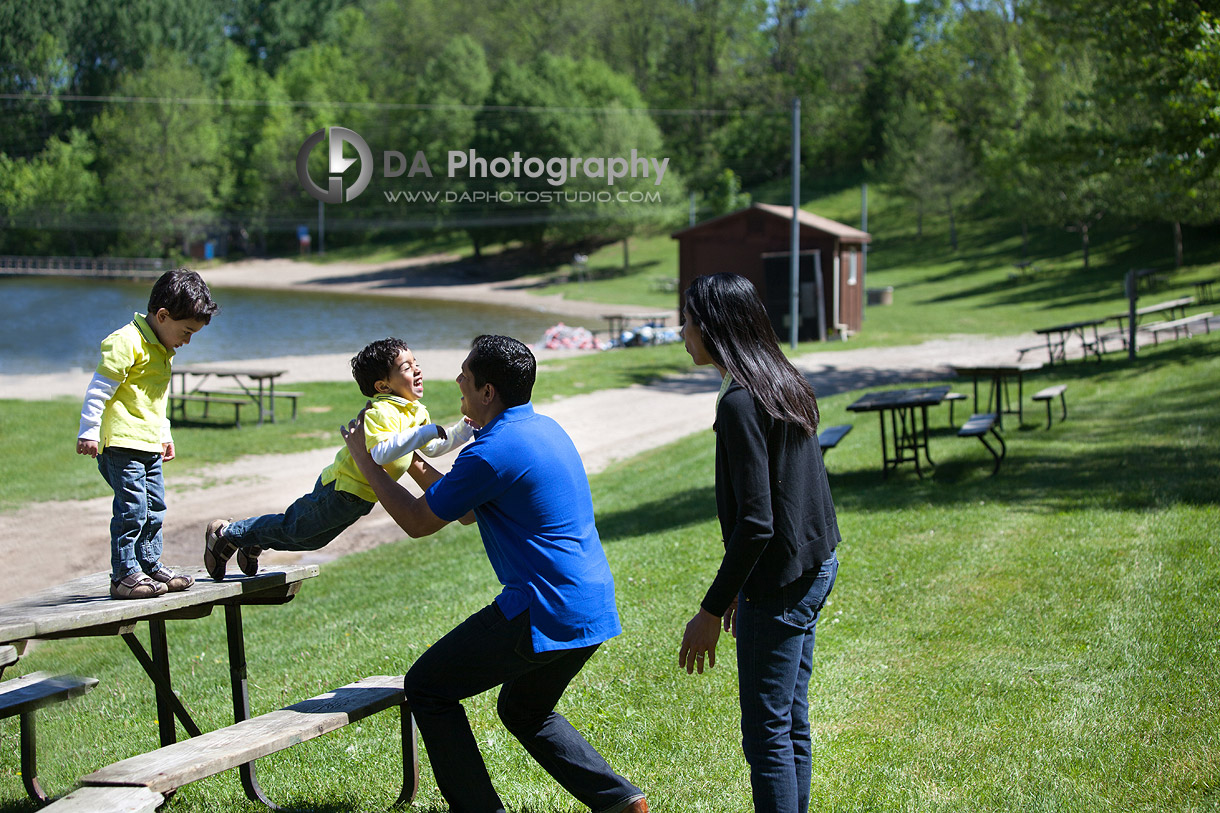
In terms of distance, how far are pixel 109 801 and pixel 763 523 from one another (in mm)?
2005

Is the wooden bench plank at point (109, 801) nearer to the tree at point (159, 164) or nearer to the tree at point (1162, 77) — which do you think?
the tree at point (1162, 77)

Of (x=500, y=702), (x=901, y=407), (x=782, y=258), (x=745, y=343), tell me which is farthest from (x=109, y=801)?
(x=782, y=258)

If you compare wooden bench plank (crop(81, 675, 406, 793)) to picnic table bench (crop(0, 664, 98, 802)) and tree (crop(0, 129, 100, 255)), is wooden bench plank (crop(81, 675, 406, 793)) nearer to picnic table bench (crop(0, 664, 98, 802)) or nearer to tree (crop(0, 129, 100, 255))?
picnic table bench (crop(0, 664, 98, 802))

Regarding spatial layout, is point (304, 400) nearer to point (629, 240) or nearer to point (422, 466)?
point (422, 466)

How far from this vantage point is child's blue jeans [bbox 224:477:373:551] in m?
3.53

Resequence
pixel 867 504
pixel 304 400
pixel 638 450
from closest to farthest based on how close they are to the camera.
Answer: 1. pixel 867 504
2. pixel 638 450
3. pixel 304 400

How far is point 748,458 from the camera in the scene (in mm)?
2877

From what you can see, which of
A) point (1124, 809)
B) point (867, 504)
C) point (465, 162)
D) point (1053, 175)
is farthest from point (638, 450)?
point (1053, 175)

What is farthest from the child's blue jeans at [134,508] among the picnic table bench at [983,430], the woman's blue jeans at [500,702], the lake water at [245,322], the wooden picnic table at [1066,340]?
the lake water at [245,322]

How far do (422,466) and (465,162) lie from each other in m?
29.1

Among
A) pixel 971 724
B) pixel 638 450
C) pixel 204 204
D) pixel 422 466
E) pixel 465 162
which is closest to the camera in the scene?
pixel 422 466

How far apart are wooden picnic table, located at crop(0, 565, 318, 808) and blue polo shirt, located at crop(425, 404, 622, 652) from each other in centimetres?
95

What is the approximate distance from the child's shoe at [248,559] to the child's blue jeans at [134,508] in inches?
13.5

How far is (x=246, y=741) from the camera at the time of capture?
3225mm
